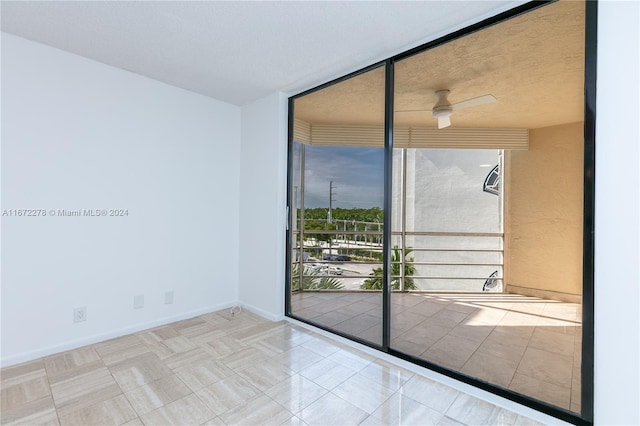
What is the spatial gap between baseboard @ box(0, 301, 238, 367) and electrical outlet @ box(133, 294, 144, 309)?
0.17 m

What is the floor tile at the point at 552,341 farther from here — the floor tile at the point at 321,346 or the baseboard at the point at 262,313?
the baseboard at the point at 262,313

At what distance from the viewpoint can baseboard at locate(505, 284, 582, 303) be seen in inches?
168

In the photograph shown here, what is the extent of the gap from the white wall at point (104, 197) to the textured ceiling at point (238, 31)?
339mm

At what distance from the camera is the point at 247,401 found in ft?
6.01

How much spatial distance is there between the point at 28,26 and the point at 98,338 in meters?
2.42

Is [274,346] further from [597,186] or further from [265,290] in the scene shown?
[597,186]

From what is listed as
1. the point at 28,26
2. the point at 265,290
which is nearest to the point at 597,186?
the point at 265,290

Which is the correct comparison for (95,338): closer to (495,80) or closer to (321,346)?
(321,346)

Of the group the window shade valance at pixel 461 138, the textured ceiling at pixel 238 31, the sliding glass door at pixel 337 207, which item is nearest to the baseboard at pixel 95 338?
the sliding glass door at pixel 337 207

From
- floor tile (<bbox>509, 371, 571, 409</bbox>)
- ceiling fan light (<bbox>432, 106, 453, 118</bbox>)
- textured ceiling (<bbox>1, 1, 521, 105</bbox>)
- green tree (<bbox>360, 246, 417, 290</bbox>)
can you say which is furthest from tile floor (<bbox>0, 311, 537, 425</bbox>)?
ceiling fan light (<bbox>432, 106, 453, 118</bbox>)

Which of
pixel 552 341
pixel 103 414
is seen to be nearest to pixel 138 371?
pixel 103 414

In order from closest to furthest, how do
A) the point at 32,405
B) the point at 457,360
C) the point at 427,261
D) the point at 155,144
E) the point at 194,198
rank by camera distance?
1. the point at 32,405
2. the point at 457,360
3. the point at 155,144
4. the point at 194,198
5. the point at 427,261

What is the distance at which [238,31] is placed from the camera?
2090 millimetres

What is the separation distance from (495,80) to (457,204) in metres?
2.33
